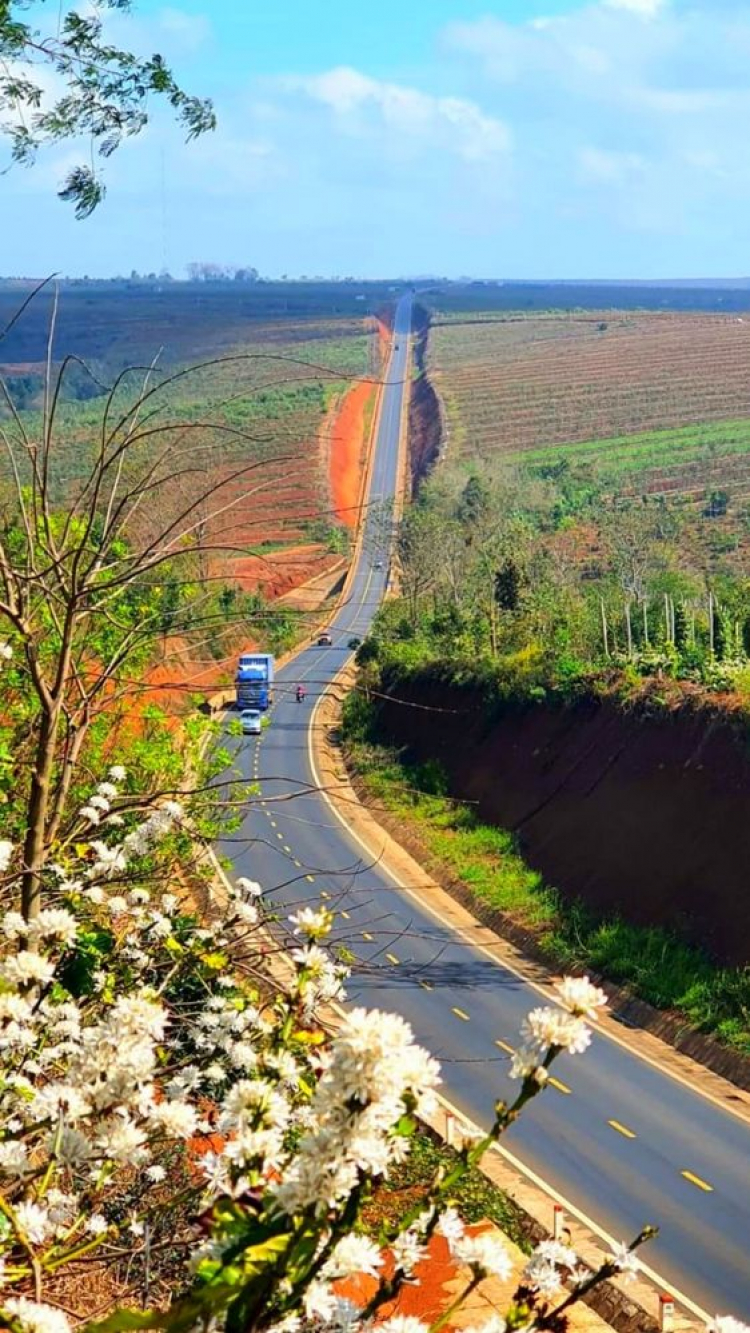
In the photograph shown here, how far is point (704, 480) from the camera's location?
64125mm

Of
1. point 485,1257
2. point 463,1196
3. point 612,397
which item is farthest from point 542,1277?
point 612,397

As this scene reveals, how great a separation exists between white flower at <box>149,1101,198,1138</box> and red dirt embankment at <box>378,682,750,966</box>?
51.6 ft

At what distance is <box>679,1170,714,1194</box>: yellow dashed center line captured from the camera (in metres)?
14.2

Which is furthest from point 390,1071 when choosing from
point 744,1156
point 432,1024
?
point 432,1024

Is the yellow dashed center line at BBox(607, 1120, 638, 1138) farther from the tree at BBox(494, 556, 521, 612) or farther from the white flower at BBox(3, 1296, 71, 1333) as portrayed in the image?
the tree at BBox(494, 556, 521, 612)

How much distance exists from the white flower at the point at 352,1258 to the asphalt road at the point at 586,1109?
14.5 feet

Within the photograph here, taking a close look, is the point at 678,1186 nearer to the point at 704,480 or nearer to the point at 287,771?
the point at 287,771

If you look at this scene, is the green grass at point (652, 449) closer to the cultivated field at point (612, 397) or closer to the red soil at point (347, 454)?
the cultivated field at point (612, 397)

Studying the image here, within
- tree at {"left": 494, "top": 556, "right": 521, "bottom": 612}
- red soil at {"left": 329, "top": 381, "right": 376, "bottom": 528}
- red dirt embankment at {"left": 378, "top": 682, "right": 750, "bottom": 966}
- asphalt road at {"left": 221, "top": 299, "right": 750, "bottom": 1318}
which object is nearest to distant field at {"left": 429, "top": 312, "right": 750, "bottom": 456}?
red soil at {"left": 329, "top": 381, "right": 376, "bottom": 528}

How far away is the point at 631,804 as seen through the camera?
84.1 feet

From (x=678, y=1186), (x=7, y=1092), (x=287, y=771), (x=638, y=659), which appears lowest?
(x=287, y=771)

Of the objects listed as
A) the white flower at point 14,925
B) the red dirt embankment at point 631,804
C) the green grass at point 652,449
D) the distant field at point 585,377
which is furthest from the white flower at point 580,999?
A: the distant field at point 585,377

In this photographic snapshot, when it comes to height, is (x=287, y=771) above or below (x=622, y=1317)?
below

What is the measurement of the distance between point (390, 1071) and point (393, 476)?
79.9 meters
